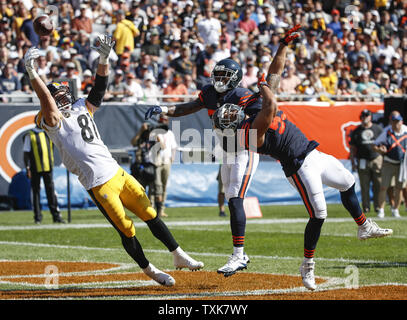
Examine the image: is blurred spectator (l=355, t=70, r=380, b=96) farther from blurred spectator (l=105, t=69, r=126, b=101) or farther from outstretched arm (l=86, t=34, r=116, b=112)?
outstretched arm (l=86, t=34, r=116, b=112)

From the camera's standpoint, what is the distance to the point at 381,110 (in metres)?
18.6

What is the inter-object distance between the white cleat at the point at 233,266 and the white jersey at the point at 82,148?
1407 millimetres

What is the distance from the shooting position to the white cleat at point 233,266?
7.32 metres

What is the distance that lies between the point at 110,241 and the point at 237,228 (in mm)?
4059

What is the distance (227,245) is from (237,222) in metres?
2.97

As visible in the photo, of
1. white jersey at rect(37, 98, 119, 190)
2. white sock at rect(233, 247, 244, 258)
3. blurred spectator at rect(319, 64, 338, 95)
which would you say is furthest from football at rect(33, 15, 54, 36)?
blurred spectator at rect(319, 64, 338, 95)

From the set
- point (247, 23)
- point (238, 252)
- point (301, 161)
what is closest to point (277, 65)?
point (301, 161)

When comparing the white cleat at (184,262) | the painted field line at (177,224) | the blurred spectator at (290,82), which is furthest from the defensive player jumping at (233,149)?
the blurred spectator at (290,82)

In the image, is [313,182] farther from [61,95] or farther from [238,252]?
[61,95]

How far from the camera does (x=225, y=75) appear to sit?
7.96m
